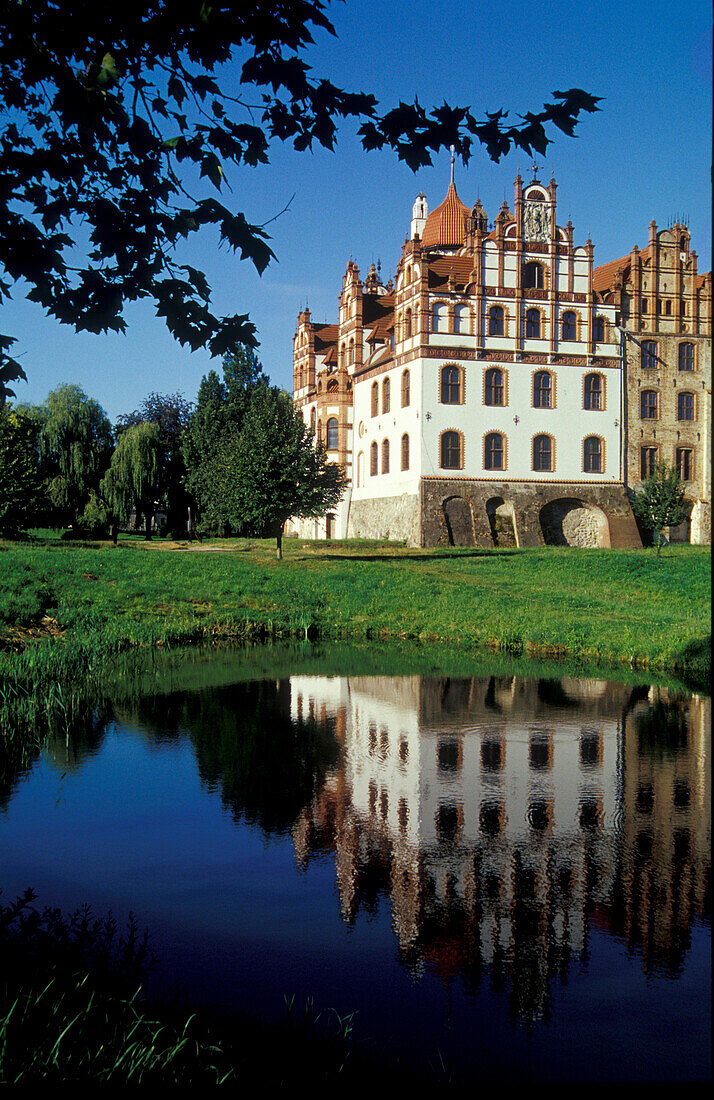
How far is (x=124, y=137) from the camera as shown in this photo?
6.41 m

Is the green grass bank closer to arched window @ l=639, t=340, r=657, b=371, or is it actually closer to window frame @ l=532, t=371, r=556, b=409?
window frame @ l=532, t=371, r=556, b=409

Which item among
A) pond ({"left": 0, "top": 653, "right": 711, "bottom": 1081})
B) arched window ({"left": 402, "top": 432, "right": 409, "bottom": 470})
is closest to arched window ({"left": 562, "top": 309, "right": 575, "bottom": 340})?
arched window ({"left": 402, "top": 432, "right": 409, "bottom": 470})

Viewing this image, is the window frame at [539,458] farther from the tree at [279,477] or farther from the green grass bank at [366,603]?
the tree at [279,477]

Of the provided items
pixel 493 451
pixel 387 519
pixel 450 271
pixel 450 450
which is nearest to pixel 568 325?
pixel 450 271

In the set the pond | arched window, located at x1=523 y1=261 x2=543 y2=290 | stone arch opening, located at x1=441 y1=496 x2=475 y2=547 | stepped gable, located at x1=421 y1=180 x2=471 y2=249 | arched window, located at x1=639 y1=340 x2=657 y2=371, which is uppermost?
Answer: stepped gable, located at x1=421 y1=180 x2=471 y2=249

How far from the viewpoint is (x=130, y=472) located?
51.2m

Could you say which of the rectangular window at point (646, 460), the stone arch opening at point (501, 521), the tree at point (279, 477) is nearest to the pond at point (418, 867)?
the tree at point (279, 477)

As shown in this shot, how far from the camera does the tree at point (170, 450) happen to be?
55781 millimetres

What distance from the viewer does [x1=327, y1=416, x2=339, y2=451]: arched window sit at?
57306mm

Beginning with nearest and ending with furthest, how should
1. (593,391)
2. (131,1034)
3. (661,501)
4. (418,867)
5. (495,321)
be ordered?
1. (131,1034)
2. (418,867)
3. (661,501)
4. (495,321)
5. (593,391)

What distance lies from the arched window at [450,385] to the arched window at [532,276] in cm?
567

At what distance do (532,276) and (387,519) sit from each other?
1431cm

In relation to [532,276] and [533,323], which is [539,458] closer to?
[533,323]

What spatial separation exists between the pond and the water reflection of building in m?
0.03
